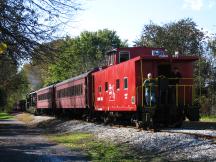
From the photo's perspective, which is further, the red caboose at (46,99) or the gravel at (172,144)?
the red caboose at (46,99)

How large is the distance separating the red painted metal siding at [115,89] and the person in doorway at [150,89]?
91cm

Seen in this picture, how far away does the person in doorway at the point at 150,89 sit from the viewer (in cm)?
1902

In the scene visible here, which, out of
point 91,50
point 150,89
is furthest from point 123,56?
point 91,50

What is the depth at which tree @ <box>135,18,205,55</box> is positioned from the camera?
5116cm

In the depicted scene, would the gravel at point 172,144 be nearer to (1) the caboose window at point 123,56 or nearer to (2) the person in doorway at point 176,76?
(2) the person in doorway at point 176,76

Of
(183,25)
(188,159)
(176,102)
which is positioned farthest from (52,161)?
(183,25)

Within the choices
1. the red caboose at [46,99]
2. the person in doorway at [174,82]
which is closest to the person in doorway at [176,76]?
the person in doorway at [174,82]

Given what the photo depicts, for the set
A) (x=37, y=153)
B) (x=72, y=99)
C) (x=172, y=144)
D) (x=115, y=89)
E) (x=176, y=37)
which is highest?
(x=176, y=37)

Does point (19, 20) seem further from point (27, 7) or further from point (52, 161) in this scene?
point (52, 161)

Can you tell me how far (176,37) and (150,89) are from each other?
33947 mm

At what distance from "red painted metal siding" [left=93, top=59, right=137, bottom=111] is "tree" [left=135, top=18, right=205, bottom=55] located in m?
24.9

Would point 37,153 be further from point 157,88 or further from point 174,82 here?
point 174,82

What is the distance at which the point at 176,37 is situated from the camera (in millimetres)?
52125

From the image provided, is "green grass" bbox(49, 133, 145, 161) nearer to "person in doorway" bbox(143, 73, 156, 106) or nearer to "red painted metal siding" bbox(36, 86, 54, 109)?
"person in doorway" bbox(143, 73, 156, 106)
